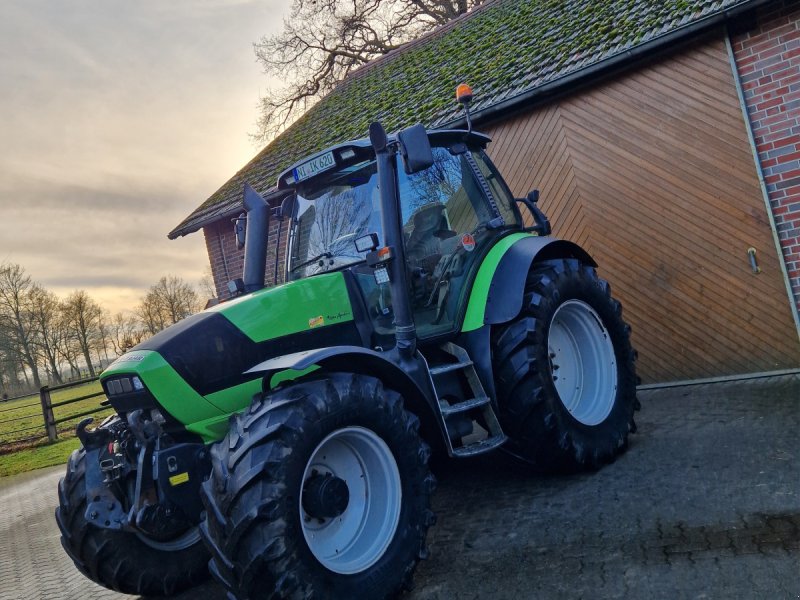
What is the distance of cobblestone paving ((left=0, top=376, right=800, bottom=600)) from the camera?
8.68 feet

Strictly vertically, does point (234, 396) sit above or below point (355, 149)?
below

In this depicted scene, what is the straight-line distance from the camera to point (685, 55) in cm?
630

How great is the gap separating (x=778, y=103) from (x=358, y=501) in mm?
5447

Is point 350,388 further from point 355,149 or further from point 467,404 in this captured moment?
point 355,149

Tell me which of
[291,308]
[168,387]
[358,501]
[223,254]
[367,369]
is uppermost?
[223,254]

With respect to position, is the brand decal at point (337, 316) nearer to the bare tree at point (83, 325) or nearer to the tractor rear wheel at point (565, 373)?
the tractor rear wheel at point (565, 373)

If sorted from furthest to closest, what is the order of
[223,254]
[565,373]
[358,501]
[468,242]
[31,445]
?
[31,445], [223,254], [565,373], [468,242], [358,501]

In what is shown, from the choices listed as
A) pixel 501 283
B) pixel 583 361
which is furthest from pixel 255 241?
pixel 583 361

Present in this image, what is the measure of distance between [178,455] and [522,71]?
647cm

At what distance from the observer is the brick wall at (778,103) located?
A: 575cm

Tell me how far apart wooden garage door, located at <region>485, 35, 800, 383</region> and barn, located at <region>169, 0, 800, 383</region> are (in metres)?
0.01

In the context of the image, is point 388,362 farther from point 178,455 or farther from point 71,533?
point 71,533

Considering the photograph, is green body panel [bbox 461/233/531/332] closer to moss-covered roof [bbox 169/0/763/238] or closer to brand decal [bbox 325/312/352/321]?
brand decal [bbox 325/312/352/321]

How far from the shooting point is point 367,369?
3.22 m
